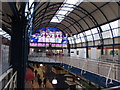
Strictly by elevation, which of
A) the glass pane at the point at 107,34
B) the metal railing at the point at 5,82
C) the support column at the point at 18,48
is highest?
the glass pane at the point at 107,34

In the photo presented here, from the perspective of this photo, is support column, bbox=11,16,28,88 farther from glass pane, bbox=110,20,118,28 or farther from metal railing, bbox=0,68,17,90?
glass pane, bbox=110,20,118,28

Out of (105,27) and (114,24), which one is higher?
(114,24)

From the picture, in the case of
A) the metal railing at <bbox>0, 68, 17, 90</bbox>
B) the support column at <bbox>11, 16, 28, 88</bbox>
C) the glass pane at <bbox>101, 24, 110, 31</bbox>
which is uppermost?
the glass pane at <bbox>101, 24, 110, 31</bbox>

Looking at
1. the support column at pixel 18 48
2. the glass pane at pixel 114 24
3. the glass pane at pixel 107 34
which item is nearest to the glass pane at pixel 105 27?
the glass pane at pixel 107 34

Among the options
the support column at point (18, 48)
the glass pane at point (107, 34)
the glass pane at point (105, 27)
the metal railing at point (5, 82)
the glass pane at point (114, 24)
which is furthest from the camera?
the glass pane at point (107, 34)

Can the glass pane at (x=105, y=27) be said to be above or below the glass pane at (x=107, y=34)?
above

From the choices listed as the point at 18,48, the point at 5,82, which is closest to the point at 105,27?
the point at 18,48

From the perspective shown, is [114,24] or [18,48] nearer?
[18,48]

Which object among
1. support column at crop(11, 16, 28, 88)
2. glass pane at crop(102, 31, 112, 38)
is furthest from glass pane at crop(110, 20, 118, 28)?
support column at crop(11, 16, 28, 88)

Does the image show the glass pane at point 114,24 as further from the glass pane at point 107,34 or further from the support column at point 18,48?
the support column at point 18,48

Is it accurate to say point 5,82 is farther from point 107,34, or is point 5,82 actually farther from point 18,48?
point 107,34

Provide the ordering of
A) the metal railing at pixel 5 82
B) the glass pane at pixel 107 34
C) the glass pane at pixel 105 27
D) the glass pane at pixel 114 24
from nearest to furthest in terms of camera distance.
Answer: the metal railing at pixel 5 82, the glass pane at pixel 114 24, the glass pane at pixel 105 27, the glass pane at pixel 107 34

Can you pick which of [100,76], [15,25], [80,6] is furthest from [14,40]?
[80,6]

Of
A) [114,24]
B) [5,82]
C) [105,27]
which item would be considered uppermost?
[114,24]
